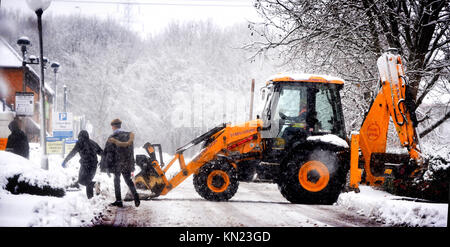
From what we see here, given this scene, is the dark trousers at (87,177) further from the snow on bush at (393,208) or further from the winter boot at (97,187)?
the snow on bush at (393,208)

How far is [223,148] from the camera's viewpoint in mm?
6113

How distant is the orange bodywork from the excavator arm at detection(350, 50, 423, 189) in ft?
4.87

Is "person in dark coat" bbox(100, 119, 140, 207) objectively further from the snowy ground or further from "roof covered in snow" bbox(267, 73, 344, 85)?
"roof covered in snow" bbox(267, 73, 344, 85)

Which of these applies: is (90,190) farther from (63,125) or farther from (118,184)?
(63,125)

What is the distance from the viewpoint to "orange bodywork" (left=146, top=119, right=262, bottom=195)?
5.89 meters

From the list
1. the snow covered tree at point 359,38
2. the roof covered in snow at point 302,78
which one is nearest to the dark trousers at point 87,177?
the roof covered in snow at point 302,78

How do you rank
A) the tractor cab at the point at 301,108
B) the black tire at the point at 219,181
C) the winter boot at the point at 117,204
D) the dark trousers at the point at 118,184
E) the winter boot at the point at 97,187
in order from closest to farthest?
the winter boot at the point at 97,187, the winter boot at the point at 117,204, the dark trousers at the point at 118,184, the tractor cab at the point at 301,108, the black tire at the point at 219,181

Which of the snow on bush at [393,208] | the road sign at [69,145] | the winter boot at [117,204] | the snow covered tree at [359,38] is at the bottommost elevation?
the winter boot at [117,204]

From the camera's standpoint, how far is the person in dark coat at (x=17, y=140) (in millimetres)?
3752

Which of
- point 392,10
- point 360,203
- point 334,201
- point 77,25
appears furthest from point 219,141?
point 392,10

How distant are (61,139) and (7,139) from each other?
0.85 m

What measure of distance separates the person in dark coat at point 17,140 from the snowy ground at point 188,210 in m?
0.10

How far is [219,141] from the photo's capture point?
6070 mm
